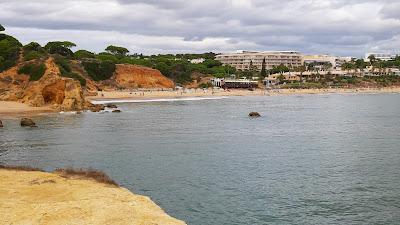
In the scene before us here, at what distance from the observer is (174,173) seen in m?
31.6

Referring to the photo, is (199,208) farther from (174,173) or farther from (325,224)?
(174,173)

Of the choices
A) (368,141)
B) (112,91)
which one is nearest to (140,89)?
(112,91)

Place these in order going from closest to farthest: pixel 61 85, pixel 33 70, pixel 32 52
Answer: pixel 61 85 < pixel 33 70 < pixel 32 52

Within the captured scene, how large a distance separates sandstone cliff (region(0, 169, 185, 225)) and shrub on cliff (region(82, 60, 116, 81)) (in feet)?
411

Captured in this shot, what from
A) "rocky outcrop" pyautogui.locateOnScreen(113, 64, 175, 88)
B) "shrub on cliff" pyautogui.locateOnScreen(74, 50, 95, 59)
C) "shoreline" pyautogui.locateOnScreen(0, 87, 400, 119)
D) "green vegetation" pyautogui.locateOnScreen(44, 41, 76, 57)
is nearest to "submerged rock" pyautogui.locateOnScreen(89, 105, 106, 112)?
"shoreline" pyautogui.locateOnScreen(0, 87, 400, 119)

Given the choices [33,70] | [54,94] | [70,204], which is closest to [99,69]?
[33,70]

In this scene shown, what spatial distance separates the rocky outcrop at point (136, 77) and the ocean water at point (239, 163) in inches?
3553

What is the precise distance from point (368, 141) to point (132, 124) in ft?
96.2

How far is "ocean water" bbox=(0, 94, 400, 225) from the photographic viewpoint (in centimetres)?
2375

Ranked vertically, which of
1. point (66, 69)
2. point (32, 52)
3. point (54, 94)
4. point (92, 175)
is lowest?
point (92, 175)

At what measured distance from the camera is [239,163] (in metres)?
35.8

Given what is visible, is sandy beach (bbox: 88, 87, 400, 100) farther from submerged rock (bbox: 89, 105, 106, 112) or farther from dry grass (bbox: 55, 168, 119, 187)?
dry grass (bbox: 55, 168, 119, 187)

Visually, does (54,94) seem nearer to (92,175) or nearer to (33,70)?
(33,70)

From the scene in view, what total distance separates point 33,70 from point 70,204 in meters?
91.3
